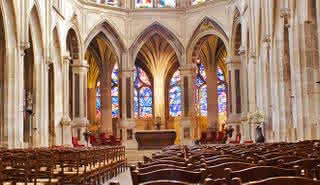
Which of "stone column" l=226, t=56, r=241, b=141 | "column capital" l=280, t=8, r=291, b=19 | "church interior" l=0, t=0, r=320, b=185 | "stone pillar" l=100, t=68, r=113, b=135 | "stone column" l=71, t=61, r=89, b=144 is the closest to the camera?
"church interior" l=0, t=0, r=320, b=185

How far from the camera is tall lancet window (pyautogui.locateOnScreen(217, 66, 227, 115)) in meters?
44.6

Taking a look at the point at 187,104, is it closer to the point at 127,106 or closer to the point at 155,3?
the point at 127,106

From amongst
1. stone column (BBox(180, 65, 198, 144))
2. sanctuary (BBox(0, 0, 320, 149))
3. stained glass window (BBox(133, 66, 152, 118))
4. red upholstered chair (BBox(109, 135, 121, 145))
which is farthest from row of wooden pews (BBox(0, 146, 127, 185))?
stained glass window (BBox(133, 66, 152, 118))

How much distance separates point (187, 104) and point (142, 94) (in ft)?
27.5

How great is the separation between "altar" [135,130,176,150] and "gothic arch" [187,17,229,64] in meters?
7.46

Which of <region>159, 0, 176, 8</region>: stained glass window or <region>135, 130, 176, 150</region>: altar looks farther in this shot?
<region>159, 0, 176, 8</region>: stained glass window

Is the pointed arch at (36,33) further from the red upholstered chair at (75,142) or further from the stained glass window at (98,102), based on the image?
the stained glass window at (98,102)

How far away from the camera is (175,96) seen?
152ft

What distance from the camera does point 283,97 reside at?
2333cm

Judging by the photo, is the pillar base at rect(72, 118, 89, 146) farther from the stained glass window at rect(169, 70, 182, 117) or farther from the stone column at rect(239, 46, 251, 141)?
the stained glass window at rect(169, 70, 182, 117)

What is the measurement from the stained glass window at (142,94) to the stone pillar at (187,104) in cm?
751

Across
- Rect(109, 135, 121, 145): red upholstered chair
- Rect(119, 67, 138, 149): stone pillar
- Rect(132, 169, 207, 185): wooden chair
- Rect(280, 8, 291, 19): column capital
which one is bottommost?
Rect(109, 135, 121, 145): red upholstered chair

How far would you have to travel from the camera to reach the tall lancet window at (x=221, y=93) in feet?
146

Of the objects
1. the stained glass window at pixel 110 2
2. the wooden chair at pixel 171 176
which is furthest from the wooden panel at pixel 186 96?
the wooden chair at pixel 171 176
